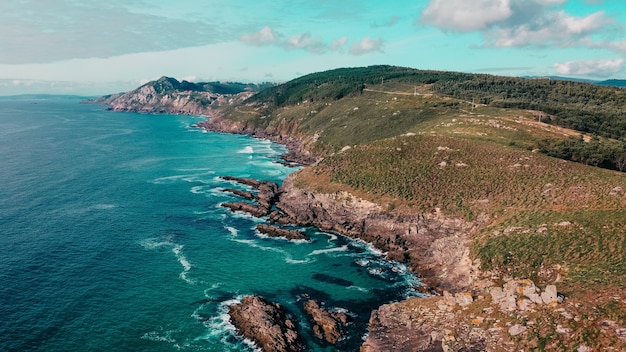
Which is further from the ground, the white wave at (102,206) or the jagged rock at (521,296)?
the jagged rock at (521,296)

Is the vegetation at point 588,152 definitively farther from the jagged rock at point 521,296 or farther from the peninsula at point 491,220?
the jagged rock at point 521,296

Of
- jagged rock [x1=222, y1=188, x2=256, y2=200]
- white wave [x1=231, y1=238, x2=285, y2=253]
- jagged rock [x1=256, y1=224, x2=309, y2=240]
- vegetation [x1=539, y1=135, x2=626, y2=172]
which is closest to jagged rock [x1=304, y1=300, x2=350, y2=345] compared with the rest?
white wave [x1=231, y1=238, x2=285, y2=253]

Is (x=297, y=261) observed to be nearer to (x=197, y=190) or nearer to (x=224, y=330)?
(x=224, y=330)

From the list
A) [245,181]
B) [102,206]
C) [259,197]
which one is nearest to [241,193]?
[259,197]

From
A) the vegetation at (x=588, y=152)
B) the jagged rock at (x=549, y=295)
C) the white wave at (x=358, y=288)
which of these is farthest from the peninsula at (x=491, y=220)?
the white wave at (x=358, y=288)

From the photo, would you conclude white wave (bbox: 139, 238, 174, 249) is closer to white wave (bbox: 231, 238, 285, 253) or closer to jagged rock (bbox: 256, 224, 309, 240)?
white wave (bbox: 231, 238, 285, 253)

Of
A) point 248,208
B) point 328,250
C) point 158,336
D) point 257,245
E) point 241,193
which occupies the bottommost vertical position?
point 328,250

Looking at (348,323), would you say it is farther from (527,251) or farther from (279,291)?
(527,251)

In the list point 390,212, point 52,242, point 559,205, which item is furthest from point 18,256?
point 559,205
